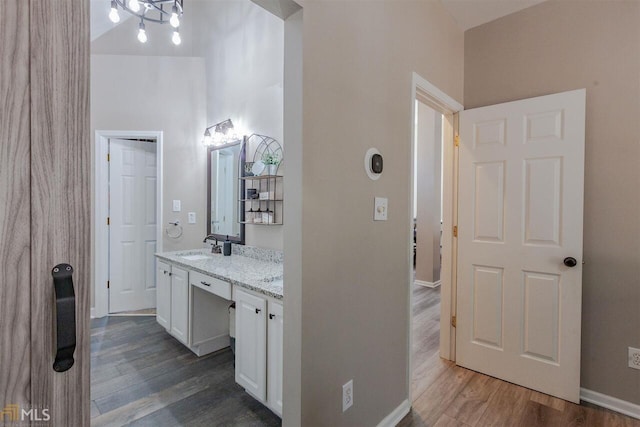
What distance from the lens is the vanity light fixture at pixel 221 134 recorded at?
10.4 ft

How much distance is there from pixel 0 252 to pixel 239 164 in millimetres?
2483

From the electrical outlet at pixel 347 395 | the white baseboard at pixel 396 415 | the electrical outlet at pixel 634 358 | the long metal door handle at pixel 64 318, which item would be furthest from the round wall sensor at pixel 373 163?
the electrical outlet at pixel 634 358

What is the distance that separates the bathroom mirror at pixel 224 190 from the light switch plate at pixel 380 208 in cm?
171

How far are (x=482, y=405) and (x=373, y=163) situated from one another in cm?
175

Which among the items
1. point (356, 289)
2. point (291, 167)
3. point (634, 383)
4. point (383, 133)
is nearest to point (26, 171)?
point (291, 167)

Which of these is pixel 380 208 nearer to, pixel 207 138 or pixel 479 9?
pixel 479 9

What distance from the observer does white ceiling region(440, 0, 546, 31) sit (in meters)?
2.21

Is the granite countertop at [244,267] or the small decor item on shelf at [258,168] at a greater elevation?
the small decor item on shelf at [258,168]

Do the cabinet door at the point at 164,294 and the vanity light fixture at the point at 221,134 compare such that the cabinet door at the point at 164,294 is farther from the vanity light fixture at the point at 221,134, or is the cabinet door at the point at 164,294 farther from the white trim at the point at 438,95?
the white trim at the point at 438,95

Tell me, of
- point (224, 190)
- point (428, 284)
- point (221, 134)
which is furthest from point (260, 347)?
point (428, 284)

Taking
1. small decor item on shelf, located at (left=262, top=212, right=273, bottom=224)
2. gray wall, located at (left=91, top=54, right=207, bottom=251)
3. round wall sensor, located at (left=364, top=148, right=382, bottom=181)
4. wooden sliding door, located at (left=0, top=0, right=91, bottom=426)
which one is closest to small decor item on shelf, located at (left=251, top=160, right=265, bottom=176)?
small decor item on shelf, located at (left=262, top=212, right=273, bottom=224)

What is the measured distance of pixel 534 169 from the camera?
7.07 ft

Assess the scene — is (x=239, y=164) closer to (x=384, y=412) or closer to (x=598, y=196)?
(x=384, y=412)

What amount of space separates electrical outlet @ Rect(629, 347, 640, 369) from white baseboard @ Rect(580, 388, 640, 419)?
0.80 ft
